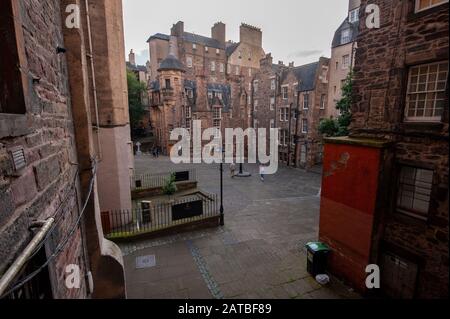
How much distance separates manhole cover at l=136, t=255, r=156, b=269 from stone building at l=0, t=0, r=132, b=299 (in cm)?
288

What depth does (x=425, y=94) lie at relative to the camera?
208 cm

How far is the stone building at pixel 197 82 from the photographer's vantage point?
31.0 m

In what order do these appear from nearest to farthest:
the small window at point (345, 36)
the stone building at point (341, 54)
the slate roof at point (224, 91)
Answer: the stone building at point (341, 54), the small window at point (345, 36), the slate roof at point (224, 91)

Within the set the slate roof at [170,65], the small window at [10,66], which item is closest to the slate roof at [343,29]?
the slate roof at [170,65]

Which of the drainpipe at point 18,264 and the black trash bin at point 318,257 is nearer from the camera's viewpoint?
the drainpipe at point 18,264

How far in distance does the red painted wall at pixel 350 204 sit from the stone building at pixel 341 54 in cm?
1929

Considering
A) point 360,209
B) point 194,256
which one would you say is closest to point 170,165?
point 194,256

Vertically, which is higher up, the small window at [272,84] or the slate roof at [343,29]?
the slate roof at [343,29]

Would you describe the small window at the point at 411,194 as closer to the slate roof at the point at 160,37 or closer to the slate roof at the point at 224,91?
the slate roof at the point at 224,91

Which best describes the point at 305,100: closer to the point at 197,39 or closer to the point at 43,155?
the point at 43,155

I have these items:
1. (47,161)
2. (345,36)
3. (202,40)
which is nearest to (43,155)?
(47,161)

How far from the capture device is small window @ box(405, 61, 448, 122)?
5.92ft

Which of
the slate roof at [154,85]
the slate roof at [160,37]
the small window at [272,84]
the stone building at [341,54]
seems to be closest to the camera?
the stone building at [341,54]

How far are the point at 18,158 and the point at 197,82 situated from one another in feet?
105
